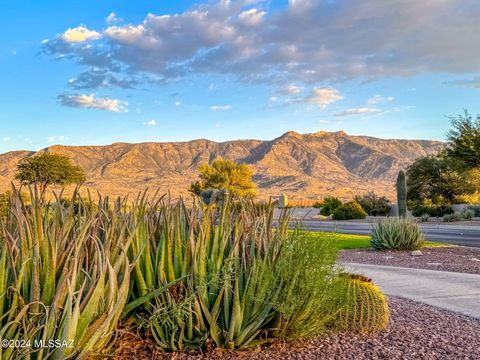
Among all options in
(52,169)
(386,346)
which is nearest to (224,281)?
(386,346)

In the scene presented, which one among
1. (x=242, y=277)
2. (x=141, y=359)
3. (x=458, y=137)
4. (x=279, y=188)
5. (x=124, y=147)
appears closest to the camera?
(x=141, y=359)

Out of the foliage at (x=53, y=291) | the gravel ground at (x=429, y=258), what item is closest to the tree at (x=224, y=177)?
the gravel ground at (x=429, y=258)

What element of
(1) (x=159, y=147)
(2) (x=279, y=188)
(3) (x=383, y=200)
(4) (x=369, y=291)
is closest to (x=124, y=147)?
(1) (x=159, y=147)

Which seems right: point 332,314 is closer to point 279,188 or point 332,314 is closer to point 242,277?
point 242,277

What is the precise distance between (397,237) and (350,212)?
26541 mm

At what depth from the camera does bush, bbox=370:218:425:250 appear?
1769 cm

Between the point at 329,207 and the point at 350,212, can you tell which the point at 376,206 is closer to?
the point at 329,207

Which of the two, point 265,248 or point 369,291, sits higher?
point 265,248

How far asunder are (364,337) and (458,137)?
129 ft

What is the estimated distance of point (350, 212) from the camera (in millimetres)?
43938

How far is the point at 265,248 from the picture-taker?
5.35 m

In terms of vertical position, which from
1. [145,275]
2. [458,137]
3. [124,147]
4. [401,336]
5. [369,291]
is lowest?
[401,336]

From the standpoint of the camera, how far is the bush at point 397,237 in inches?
696

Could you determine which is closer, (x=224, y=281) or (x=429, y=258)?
(x=224, y=281)
